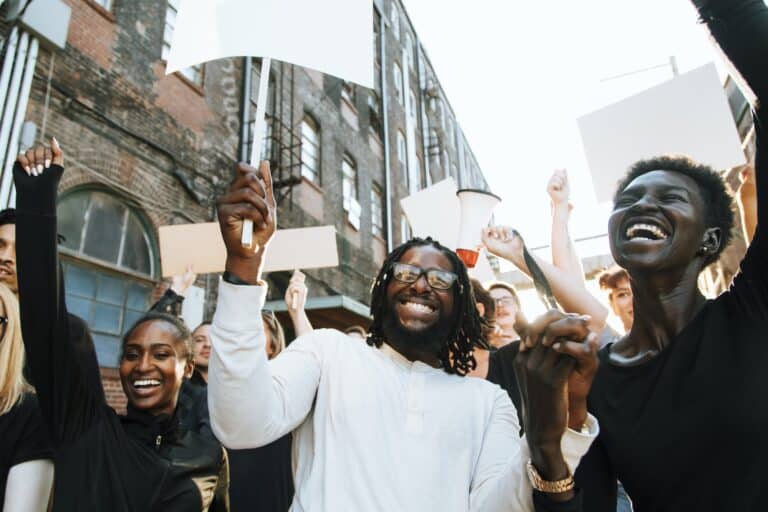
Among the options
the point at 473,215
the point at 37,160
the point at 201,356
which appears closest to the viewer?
the point at 37,160

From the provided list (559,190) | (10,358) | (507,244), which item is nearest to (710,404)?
(507,244)

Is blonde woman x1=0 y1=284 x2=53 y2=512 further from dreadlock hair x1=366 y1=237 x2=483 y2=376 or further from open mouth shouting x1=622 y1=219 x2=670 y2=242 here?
open mouth shouting x1=622 y1=219 x2=670 y2=242

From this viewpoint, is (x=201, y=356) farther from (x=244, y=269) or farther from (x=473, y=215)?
(x=244, y=269)

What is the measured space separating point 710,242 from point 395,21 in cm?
2038

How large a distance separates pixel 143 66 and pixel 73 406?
648cm

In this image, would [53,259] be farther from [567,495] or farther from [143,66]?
[143,66]

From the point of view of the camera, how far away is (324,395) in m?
1.62

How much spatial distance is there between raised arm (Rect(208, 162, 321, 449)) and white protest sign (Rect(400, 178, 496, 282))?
220 centimetres

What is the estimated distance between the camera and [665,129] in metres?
2.47

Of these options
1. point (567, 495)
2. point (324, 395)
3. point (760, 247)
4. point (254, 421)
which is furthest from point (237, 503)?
point (760, 247)

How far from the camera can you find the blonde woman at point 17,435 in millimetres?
1927

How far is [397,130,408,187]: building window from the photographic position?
17391mm

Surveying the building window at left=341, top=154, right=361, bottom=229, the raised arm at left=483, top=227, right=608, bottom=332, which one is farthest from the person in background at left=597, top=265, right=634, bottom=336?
the building window at left=341, top=154, right=361, bottom=229

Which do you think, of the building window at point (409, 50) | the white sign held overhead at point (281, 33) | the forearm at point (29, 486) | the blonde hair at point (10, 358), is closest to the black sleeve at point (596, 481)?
the white sign held overhead at point (281, 33)
